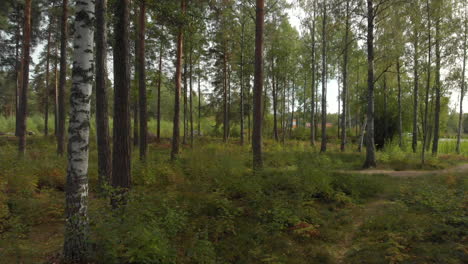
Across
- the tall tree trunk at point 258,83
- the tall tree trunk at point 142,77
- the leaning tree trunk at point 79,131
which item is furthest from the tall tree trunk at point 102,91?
the tall tree trunk at point 258,83

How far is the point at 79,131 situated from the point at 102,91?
8.74 ft

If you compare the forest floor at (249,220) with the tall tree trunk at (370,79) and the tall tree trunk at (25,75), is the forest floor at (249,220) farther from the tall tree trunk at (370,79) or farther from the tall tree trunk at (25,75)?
the tall tree trunk at (25,75)

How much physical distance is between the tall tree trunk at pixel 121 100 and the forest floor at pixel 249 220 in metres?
0.82

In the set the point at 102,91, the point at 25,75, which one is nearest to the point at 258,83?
the point at 102,91

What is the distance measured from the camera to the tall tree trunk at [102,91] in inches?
229

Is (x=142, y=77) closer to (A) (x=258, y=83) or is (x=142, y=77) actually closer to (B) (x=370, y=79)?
(A) (x=258, y=83)

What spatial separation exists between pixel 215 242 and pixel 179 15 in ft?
23.1

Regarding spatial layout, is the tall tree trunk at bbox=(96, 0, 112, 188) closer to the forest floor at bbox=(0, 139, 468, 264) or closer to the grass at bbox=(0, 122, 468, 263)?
the grass at bbox=(0, 122, 468, 263)

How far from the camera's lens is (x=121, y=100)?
18.7 feet

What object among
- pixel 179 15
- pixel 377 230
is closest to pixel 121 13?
pixel 179 15

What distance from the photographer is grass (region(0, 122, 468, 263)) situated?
3.96 m

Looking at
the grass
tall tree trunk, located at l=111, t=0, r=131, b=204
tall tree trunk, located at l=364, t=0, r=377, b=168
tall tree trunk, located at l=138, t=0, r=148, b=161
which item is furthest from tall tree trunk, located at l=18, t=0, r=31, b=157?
tall tree trunk, located at l=364, t=0, r=377, b=168

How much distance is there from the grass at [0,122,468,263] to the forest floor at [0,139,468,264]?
0.08 feet

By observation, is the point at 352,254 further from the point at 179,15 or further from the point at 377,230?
the point at 179,15
